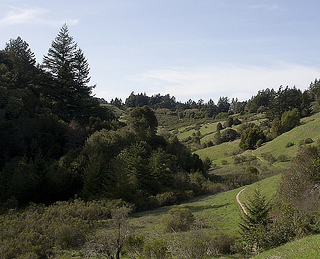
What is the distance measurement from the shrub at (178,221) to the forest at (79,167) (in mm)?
86

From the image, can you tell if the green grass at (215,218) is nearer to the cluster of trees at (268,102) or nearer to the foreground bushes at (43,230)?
the foreground bushes at (43,230)

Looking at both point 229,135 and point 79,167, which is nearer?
point 79,167

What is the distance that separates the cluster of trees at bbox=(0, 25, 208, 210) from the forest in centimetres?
10

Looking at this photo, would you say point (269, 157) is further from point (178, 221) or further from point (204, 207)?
point (178, 221)

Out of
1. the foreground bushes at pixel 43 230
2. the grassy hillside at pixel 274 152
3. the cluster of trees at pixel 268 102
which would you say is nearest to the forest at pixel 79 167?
the foreground bushes at pixel 43 230

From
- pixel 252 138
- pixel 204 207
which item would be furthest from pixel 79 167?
pixel 252 138

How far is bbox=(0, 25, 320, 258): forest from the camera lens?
1559cm

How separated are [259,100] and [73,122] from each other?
86.4m

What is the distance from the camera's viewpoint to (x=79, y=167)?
31734 millimetres

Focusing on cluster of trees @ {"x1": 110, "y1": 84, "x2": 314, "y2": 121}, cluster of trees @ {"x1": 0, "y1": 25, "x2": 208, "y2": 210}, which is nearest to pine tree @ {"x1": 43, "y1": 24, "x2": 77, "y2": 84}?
cluster of trees @ {"x1": 0, "y1": 25, "x2": 208, "y2": 210}

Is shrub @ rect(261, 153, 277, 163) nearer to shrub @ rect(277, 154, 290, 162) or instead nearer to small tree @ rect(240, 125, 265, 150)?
shrub @ rect(277, 154, 290, 162)

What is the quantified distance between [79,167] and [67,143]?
6.52 meters

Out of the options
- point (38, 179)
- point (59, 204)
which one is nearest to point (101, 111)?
point (38, 179)

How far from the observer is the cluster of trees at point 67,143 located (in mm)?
28672
